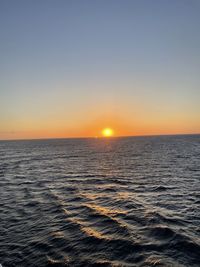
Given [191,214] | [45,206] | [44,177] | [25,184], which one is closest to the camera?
[191,214]

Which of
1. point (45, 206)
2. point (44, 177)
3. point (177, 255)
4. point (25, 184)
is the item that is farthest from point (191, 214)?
point (44, 177)

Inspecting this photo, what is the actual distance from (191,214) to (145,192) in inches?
335

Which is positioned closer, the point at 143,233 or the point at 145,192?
the point at 143,233

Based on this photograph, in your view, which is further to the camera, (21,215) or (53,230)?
(21,215)

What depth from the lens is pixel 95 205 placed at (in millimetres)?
24000

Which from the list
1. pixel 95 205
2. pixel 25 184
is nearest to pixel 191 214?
pixel 95 205

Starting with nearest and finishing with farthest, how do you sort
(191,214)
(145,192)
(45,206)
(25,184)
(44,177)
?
(191,214) → (45,206) → (145,192) → (25,184) → (44,177)

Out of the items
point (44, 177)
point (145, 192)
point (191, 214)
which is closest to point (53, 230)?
point (191, 214)

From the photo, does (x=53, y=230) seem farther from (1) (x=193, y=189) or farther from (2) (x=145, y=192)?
(1) (x=193, y=189)

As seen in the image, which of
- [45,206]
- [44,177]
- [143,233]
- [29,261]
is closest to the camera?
[29,261]

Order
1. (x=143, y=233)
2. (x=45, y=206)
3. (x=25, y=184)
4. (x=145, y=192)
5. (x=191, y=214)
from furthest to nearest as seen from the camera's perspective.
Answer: (x=25, y=184)
(x=145, y=192)
(x=45, y=206)
(x=191, y=214)
(x=143, y=233)

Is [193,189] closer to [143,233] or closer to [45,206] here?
[143,233]

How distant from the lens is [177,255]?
1403 centimetres

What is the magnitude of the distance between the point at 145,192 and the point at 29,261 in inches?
725
